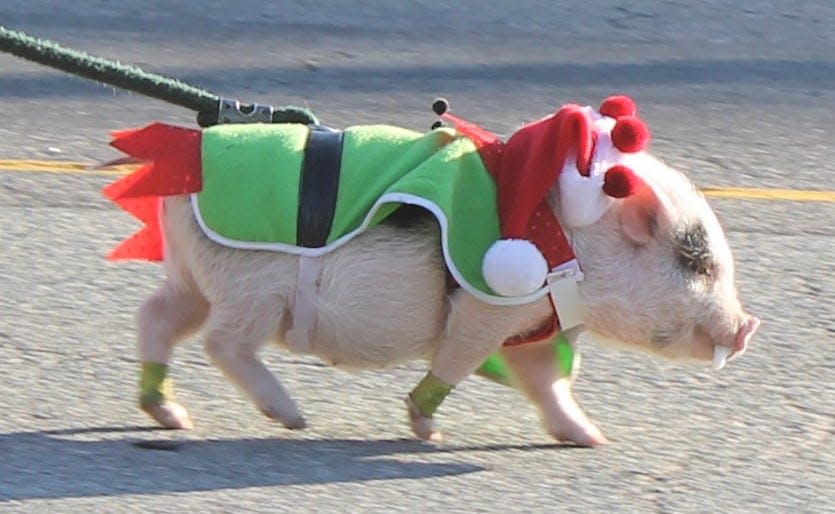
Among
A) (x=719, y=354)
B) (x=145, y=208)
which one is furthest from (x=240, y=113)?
(x=719, y=354)

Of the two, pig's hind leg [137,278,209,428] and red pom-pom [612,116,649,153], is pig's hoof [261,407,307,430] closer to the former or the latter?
pig's hind leg [137,278,209,428]

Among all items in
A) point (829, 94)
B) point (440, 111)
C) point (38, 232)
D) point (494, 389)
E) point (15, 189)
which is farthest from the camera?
point (829, 94)

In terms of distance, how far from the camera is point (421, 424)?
3.36 metres

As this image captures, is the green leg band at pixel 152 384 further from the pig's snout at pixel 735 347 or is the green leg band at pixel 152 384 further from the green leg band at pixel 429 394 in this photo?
the pig's snout at pixel 735 347

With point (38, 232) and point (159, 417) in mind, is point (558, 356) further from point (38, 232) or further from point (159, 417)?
point (38, 232)

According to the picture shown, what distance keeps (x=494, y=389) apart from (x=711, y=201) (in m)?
1.63

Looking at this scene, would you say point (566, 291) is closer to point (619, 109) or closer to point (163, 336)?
point (619, 109)

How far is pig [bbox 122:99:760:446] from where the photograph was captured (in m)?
3.14

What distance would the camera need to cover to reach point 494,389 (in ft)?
12.2

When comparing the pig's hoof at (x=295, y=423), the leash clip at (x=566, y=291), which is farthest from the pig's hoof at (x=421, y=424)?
the leash clip at (x=566, y=291)

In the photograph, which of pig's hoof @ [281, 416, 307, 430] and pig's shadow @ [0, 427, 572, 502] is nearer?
pig's shadow @ [0, 427, 572, 502]

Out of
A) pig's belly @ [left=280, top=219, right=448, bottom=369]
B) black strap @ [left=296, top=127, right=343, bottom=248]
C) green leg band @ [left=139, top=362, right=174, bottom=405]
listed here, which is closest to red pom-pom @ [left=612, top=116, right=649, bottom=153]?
pig's belly @ [left=280, top=219, right=448, bottom=369]

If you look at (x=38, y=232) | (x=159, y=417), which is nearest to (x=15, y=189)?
(x=38, y=232)

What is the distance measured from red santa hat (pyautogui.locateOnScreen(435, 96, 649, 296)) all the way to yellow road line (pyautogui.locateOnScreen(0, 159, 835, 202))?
2083 mm
